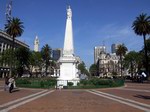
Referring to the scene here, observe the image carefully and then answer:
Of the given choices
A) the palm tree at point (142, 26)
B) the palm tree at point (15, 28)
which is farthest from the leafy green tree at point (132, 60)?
the palm tree at point (15, 28)

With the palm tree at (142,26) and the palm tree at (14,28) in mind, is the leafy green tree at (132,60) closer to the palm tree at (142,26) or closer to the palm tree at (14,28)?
the palm tree at (142,26)

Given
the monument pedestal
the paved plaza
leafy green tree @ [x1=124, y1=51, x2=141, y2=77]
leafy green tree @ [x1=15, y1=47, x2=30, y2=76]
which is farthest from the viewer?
leafy green tree @ [x1=124, y1=51, x2=141, y2=77]

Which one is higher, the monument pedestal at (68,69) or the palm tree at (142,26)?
the palm tree at (142,26)

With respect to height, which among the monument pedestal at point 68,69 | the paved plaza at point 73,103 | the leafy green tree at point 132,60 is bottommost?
the paved plaza at point 73,103

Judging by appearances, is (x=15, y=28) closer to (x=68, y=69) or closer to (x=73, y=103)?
(x=68, y=69)

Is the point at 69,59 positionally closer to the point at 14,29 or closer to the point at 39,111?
the point at 39,111

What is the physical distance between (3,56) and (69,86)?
58677mm

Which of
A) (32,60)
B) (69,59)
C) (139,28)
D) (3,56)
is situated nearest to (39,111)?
(69,59)

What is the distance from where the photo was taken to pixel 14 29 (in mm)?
67250

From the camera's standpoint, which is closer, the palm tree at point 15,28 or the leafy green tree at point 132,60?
the palm tree at point 15,28

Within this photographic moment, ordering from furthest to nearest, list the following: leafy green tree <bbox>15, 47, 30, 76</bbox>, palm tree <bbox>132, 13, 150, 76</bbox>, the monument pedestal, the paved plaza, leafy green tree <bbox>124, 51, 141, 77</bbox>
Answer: leafy green tree <bbox>124, 51, 141, 77</bbox>
leafy green tree <bbox>15, 47, 30, 76</bbox>
palm tree <bbox>132, 13, 150, 76</bbox>
the monument pedestal
the paved plaza

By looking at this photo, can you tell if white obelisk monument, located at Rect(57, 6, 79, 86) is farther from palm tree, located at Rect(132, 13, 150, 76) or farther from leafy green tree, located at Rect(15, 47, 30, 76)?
leafy green tree, located at Rect(15, 47, 30, 76)

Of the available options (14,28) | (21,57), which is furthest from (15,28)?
(21,57)

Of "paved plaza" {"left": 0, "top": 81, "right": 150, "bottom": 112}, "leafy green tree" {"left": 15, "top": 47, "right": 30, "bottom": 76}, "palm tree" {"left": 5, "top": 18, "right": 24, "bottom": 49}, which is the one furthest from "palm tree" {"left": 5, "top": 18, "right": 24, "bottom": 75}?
"paved plaza" {"left": 0, "top": 81, "right": 150, "bottom": 112}
